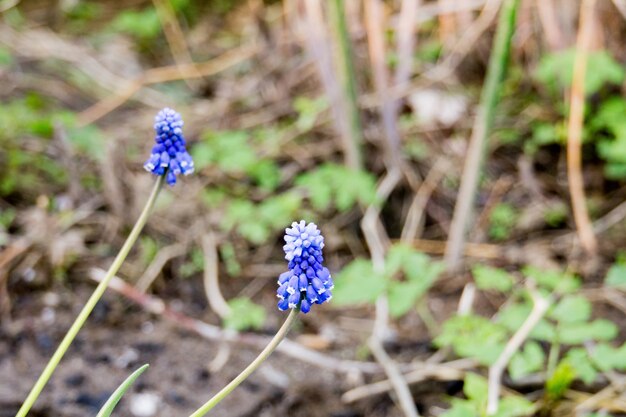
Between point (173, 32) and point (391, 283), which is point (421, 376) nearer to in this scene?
point (391, 283)

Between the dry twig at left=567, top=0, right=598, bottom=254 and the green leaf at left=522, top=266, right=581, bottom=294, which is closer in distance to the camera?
the green leaf at left=522, top=266, right=581, bottom=294

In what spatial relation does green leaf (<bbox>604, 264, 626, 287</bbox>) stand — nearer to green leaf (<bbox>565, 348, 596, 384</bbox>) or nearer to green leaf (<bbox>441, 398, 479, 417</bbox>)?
green leaf (<bbox>565, 348, 596, 384</bbox>)

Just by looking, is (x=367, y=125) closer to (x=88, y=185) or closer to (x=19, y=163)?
(x=88, y=185)

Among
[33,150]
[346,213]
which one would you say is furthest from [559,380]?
[33,150]

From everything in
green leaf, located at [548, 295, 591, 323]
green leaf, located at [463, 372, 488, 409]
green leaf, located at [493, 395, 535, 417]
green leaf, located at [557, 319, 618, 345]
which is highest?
green leaf, located at [548, 295, 591, 323]

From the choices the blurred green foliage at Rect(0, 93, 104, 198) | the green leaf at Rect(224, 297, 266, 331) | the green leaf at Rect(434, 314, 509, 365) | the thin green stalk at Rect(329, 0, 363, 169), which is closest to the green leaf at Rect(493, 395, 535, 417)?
the green leaf at Rect(434, 314, 509, 365)

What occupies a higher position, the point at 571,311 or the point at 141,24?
the point at 141,24

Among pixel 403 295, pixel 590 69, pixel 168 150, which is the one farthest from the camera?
pixel 590 69
